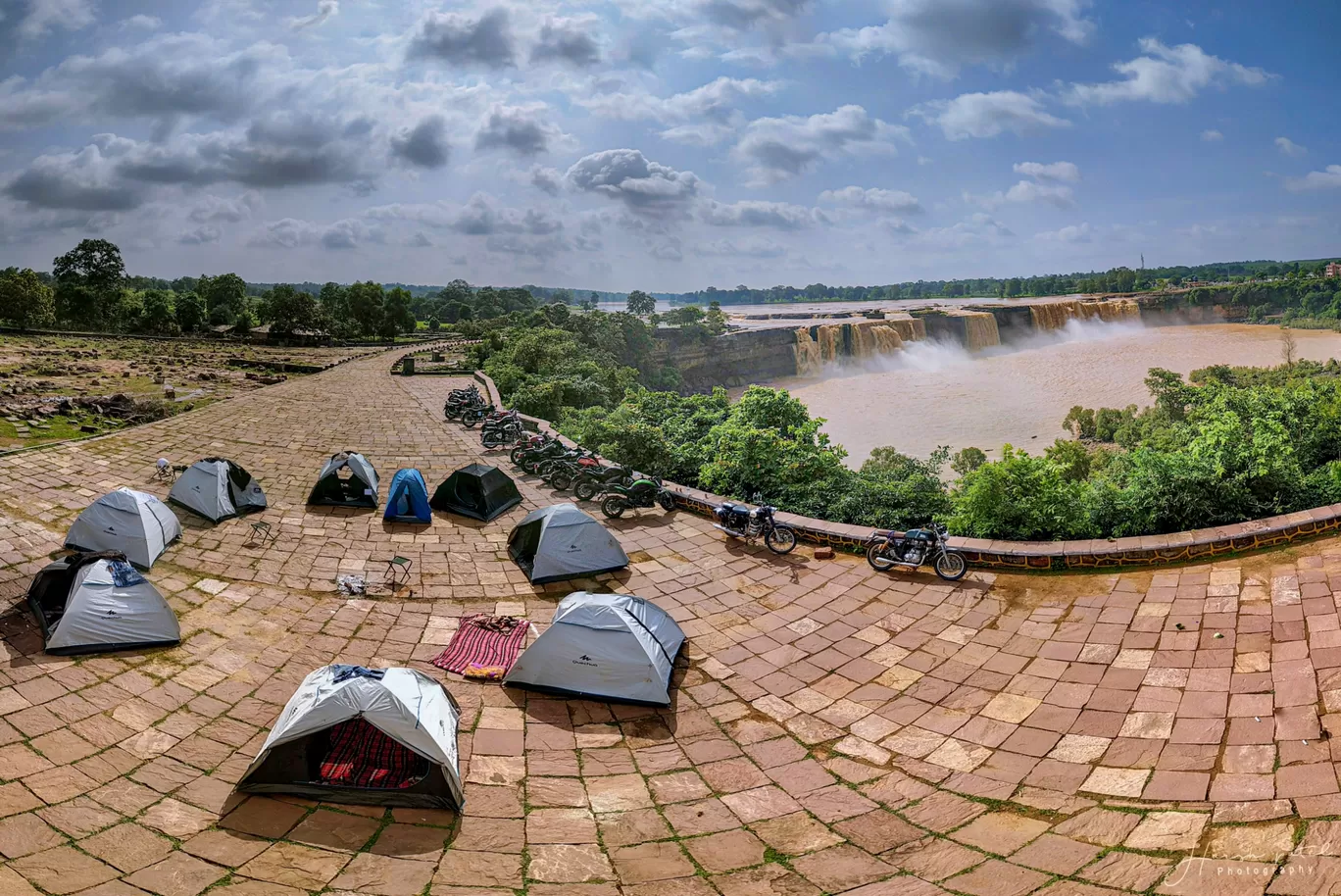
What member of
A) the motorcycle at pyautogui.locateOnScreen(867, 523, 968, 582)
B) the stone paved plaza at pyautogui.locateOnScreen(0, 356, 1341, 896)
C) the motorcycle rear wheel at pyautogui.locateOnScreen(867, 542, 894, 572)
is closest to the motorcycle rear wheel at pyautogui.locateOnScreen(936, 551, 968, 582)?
the motorcycle at pyautogui.locateOnScreen(867, 523, 968, 582)

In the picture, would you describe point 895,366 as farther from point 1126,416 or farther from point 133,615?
point 133,615

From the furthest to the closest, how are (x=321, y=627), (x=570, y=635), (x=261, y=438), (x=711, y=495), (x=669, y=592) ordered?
(x=261, y=438) < (x=711, y=495) < (x=669, y=592) < (x=321, y=627) < (x=570, y=635)

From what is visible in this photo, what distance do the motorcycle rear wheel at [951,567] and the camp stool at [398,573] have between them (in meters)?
5.62

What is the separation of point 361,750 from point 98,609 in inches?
129

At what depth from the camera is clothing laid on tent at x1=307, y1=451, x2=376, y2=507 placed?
33.8 feet

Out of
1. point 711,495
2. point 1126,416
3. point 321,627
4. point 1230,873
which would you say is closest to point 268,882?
point 321,627

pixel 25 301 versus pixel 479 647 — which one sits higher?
pixel 25 301

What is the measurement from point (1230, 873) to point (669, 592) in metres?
4.93

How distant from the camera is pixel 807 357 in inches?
2156

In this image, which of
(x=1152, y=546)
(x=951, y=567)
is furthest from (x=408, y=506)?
(x=1152, y=546)

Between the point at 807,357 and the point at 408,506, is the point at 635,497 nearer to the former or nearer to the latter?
the point at 408,506

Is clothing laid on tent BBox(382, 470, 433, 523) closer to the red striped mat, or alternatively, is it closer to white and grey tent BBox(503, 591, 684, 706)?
the red striped mat

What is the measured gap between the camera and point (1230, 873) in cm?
338

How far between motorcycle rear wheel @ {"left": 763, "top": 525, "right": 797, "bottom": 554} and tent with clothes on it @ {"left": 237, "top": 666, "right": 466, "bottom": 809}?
4.66 m
